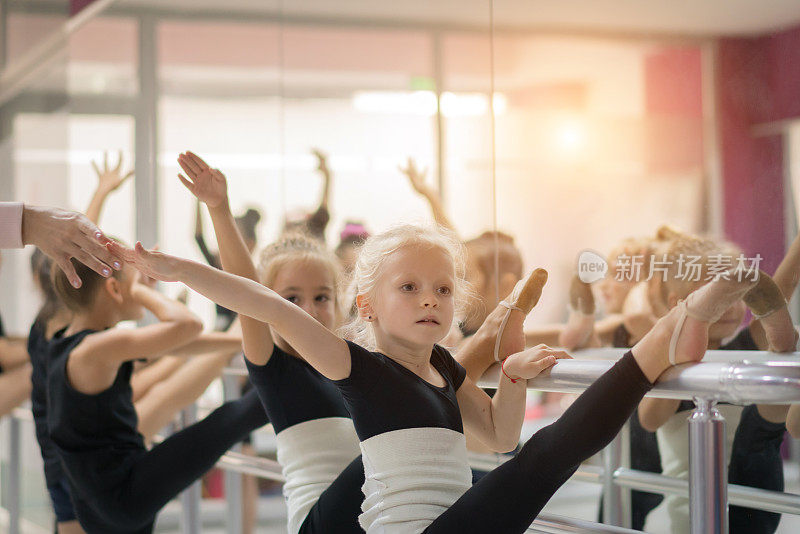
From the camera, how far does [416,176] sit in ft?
6.21

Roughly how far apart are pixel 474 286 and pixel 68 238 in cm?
70

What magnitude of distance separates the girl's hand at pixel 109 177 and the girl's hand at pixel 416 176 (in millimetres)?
1058

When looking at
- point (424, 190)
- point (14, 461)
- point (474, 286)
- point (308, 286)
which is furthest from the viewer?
point (14, 461)

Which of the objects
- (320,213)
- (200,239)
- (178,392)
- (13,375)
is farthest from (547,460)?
(13,375)

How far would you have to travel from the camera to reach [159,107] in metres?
2.66

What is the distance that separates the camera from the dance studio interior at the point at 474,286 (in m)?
1.01

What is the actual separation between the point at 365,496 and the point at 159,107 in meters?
1.84

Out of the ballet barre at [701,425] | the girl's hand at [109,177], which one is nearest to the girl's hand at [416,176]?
the ballet barre at [701,425]

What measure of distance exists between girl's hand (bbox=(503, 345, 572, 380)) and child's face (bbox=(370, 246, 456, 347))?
101 millimetres

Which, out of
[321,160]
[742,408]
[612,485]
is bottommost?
[612,485]

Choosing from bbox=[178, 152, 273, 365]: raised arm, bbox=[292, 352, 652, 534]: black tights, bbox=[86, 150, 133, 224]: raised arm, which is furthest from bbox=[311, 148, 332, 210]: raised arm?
bbox=[292, 352, 652, 534]: black tights

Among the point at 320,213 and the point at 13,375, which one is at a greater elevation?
the point at 320,213

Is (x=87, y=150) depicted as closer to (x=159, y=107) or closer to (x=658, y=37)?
(x=159, y=107)

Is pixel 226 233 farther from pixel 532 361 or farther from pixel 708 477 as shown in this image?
pixel 708 477
